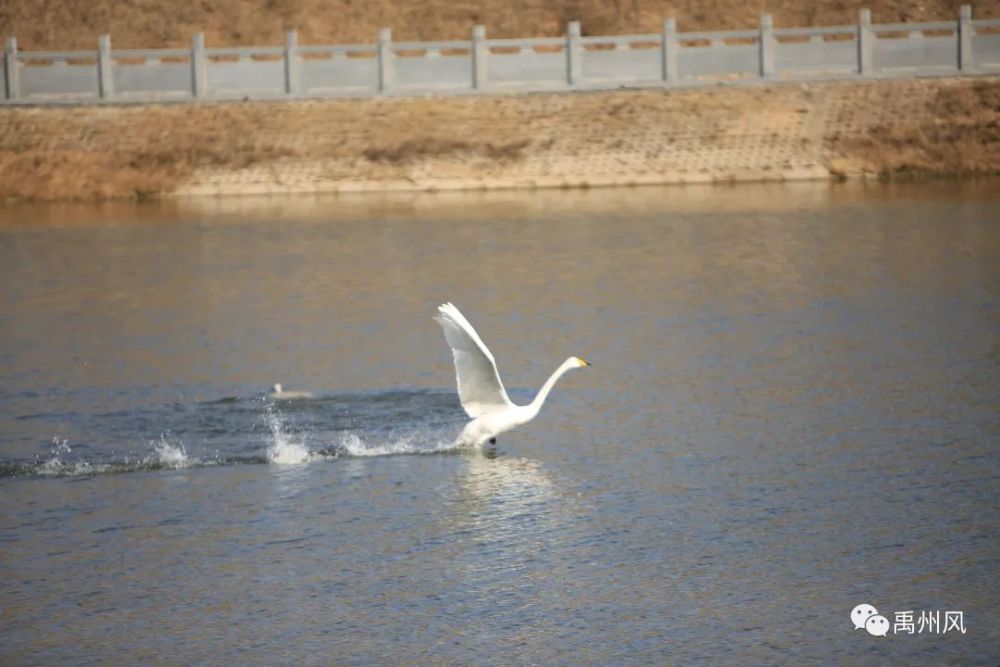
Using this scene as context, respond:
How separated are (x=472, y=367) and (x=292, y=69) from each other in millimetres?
29982

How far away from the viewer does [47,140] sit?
1695 inches

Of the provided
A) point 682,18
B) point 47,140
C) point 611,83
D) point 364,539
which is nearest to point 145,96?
point 47,140

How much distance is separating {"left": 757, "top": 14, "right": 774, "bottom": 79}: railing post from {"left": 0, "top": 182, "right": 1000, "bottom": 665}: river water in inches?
567

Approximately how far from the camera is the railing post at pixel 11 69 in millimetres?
44094

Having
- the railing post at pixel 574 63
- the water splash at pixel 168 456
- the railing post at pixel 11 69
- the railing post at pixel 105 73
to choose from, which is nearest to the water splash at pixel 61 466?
the water splash at pixel 168 456

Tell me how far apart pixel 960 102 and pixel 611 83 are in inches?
305

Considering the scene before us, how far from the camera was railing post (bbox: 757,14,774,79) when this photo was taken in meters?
41.7

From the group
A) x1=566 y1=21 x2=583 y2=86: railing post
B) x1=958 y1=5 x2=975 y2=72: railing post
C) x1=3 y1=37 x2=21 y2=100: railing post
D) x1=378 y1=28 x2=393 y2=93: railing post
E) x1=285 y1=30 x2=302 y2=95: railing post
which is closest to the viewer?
x1=958 y1=5 x2=975 y2=72: railing post

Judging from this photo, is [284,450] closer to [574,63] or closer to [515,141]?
[515,141]

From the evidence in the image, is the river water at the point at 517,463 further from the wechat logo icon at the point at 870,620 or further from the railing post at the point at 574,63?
the railing post at the point at 574,63

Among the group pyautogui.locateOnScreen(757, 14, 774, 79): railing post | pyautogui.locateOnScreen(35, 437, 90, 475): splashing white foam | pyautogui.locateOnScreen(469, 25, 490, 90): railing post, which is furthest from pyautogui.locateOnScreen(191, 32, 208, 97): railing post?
pyautogui.locateOnScreen(35, 437, 90, 475): splashing white foam

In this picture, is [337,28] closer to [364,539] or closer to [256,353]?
[256,353]

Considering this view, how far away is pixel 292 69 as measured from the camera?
140 feet

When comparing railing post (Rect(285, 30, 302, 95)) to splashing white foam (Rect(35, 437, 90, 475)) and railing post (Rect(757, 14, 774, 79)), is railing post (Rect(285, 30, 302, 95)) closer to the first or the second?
railing post (Rect(757, 14, 774, 79))
